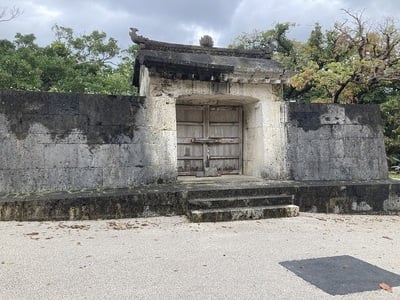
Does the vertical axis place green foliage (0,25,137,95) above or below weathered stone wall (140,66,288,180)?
above

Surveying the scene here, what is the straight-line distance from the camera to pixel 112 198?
5.70 metres

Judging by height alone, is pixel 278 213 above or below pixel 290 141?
below

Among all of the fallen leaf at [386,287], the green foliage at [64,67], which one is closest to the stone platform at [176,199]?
the fallen leaf at [386,287]

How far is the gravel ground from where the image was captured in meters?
2.98

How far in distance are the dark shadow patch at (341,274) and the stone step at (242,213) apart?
202 cm

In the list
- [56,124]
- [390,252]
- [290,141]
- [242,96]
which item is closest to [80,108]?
[56,124]

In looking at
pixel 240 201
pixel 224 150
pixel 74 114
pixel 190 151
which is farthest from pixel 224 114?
pixel 74 114

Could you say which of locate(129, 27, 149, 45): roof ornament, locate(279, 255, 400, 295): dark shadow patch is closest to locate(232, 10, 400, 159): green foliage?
locate(129, 27, 149, 45): roof ornament

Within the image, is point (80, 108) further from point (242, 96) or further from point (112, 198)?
point (242, 96)

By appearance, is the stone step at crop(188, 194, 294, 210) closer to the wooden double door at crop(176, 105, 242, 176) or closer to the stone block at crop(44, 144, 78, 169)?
the stone block at crop(44, 144, 78, 169)

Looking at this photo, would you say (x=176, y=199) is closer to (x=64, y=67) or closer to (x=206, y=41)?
(x=206, y=41)

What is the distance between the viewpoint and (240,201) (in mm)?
6109

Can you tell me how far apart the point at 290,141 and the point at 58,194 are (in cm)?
510

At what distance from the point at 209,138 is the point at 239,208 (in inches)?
120
